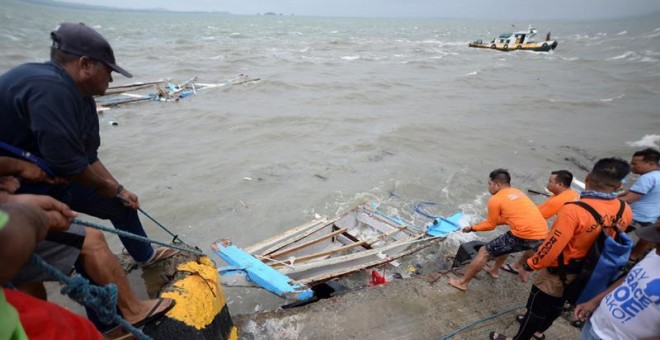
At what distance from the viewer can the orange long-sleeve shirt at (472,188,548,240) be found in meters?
4.25

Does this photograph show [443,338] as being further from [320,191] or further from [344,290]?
[320,191]

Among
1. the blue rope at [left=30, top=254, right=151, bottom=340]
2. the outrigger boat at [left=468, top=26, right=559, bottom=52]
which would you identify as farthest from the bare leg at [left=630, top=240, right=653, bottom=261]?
the outrigger boat at [left=468, top=26, right=559, bottom=52]

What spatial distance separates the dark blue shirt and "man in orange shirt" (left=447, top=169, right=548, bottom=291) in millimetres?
4358

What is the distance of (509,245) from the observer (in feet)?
14.2

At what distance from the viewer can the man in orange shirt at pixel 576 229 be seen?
2.86 m

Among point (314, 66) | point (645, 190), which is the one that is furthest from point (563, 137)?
point (314, 66)

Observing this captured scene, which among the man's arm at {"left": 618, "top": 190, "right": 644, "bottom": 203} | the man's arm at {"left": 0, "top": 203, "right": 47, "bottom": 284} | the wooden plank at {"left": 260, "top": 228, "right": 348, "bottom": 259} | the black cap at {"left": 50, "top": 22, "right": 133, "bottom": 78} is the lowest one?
the wooden plank at {"left": 260, "top": 228, "right": 348, "bottom": 259}

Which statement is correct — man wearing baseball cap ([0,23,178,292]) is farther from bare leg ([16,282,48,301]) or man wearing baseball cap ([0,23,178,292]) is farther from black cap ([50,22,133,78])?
bare leg ([16,282,48,301])

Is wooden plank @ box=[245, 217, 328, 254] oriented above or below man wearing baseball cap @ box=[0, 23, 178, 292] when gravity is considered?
below

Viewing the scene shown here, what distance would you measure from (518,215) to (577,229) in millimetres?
1412

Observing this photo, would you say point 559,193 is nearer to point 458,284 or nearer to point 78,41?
point 458,284

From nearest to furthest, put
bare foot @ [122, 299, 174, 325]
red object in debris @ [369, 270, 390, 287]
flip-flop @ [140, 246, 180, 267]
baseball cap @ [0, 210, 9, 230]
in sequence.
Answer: baseball cap @ [0, 210, 9, 230], bare foot @ [122, 299, 174, 325], flip-flop @ [140, 246, 180, 267], red object in debris @ [369, 270, 390, 287]

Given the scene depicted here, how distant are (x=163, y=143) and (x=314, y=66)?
1977 centimetres

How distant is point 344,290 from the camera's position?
451cm
